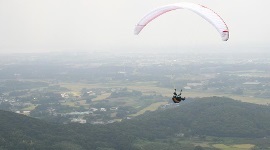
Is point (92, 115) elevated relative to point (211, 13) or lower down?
lower down

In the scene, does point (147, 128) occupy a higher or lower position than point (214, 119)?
lower

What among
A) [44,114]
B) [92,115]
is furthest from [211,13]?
[44,114]

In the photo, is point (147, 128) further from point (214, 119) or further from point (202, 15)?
point (202, 15)

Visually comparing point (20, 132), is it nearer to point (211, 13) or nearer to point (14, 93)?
point (211, 13)

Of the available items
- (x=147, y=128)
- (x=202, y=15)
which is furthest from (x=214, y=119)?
(x=202, y=15)

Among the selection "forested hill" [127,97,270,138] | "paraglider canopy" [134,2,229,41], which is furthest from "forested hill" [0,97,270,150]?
"paraglider canopy" [134,2,229,41]

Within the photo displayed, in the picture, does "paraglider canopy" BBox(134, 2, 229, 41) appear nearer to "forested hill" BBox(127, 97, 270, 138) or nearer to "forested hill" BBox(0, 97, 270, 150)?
"forested hill" BBox(0, 97, 270, 150)

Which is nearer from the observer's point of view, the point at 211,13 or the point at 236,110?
the point at 211,13

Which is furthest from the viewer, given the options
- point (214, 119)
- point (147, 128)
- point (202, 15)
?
point (214, 119)
